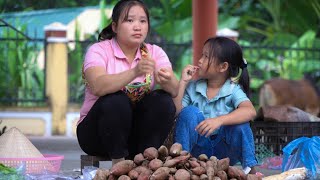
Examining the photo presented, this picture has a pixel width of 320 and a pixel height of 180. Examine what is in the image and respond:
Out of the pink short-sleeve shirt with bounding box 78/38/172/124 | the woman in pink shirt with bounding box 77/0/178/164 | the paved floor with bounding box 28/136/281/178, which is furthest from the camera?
the paved floor with bounding box 28/136/281/178

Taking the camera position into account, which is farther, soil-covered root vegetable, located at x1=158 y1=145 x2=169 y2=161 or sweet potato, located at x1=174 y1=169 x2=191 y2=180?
soil-covered root vegetable, located at x1=158 y1=145 x2=169 y2=161

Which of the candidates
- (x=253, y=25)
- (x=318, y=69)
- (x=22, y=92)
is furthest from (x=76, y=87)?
(x=253, y=25)

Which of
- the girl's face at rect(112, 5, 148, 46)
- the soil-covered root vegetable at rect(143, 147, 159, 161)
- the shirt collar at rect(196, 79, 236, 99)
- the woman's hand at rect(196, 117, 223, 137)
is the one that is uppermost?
the girl's face at rect(112, 5, 148, 46)

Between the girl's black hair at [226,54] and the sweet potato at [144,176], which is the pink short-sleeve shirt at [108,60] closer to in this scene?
the girl's black hair at [226,54]

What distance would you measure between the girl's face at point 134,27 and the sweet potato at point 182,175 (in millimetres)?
985

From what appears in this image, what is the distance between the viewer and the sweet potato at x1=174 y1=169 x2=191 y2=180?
3979mm

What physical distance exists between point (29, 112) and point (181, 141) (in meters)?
7.84

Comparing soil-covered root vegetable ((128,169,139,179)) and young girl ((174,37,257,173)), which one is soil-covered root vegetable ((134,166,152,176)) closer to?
soil-covered root vegetable ((128,169,139,179))

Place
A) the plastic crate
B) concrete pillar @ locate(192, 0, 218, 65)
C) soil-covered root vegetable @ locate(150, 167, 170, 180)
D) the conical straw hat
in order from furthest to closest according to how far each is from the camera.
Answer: concrete pillar @ locate(192, 0, 218, 65)
the plastic crate
the conical straw hat
soil-covered root vegetable @ locate(150, 167, 170, 180)

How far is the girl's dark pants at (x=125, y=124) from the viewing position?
14.5 feet

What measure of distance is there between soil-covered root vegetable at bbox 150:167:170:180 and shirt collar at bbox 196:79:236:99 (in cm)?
104

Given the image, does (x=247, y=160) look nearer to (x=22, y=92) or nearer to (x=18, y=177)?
(x=18, y=177)

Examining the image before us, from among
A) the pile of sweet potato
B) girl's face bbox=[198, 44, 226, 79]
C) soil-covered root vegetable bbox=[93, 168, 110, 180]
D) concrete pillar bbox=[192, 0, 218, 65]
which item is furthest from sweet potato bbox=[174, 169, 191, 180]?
concrete pillar bbox=[192, 0, 218, 65]

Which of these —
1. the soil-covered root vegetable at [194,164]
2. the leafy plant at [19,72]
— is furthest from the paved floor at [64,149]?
the soil-covered root vegetable at [194,164]
